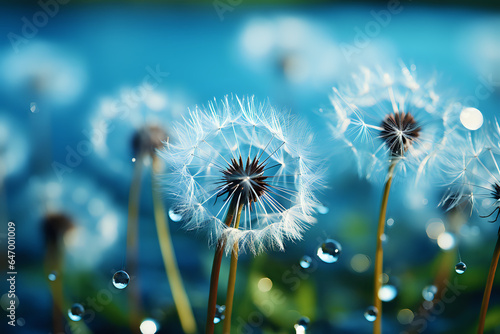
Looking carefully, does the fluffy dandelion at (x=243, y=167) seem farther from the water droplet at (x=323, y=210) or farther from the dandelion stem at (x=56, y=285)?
the dandelion stem at (x=56, y=285)

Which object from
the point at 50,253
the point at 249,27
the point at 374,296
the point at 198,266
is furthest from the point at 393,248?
the point at 50,253

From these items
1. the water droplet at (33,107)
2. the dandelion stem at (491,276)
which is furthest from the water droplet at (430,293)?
the water droplet at (33,107)

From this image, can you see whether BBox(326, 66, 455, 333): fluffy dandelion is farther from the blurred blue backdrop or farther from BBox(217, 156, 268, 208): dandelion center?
BBox(217, 156, 268, 208): dandelion center

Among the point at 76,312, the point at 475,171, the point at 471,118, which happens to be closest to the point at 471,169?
the point at 475,171

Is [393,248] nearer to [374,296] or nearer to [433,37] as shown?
[374,296]

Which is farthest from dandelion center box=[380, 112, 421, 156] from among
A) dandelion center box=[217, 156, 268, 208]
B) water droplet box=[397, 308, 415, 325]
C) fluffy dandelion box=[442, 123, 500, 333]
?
water droplet box=[397, 308, 415, 325]

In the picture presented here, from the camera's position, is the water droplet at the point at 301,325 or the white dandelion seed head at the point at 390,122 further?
the water droplet at the point at 301,325
